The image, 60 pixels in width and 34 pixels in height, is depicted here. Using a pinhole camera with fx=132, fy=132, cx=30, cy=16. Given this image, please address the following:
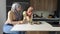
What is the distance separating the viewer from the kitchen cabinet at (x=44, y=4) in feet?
12.6

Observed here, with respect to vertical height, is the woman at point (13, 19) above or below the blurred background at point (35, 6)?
below

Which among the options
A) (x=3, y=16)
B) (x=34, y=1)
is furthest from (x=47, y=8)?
(x=3, y=16)

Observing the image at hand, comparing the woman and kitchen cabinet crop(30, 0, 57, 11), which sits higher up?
kitchen cabinet crop(30, 0, 57, 11)

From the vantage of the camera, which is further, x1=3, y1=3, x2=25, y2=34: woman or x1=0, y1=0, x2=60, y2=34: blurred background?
x1=0, y1=0, x2=60, y2=34: blurred background

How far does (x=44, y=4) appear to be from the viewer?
387 centimetres

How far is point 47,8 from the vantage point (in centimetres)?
391

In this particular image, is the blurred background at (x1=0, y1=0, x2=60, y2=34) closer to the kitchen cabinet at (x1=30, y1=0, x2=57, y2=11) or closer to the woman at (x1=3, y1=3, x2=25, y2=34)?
the kitchen cabinet at (x1=30, y1=0, x2=57, y2=11)

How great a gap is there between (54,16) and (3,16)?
5.06 feet

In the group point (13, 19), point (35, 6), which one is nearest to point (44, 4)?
point (35, 6)

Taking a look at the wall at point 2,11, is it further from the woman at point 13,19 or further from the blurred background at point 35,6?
the woman at point 13,19

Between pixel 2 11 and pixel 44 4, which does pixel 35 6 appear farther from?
pixel 2 11

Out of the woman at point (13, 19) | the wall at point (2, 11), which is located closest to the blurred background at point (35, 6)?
the wall at point (2, 11)

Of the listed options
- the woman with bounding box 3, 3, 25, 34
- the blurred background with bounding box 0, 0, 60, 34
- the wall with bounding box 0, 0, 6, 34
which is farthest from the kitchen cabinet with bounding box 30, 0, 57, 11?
the woman with bounding box 3, 3, 25, 34

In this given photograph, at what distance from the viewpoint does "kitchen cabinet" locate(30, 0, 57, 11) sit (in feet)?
12.6
